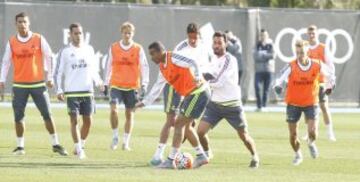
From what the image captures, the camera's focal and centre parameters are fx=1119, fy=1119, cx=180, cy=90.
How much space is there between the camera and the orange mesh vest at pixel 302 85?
1875cm

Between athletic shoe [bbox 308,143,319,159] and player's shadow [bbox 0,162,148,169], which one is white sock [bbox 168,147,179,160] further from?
athletic shoe [bbox 308,143,319,159]

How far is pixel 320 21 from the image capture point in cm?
3697

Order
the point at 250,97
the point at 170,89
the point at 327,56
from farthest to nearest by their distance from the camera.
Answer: the point at 250,97
the point at 327,56
the point at 170,89

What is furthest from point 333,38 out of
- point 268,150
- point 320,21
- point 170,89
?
point 170,89

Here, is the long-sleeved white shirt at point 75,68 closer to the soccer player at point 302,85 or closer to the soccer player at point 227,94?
the soccer player at point 227,94

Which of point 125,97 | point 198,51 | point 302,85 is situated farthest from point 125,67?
point 302,85

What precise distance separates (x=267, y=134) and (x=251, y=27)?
12337 mm

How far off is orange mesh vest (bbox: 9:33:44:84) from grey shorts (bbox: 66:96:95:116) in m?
0.74

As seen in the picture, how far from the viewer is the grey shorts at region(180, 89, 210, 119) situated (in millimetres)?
16594

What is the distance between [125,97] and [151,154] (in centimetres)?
186

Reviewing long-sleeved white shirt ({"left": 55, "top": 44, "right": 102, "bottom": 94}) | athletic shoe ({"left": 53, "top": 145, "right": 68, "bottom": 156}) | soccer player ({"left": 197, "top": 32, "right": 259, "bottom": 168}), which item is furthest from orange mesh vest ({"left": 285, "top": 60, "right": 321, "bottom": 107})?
athletic shoe ({"left": 53, "top": 145, "right": 68, "bottom": 156})

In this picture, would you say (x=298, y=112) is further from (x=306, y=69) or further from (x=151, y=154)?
(x=151, y=154)

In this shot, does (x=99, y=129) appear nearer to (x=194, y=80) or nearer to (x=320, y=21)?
(x=194, y=80)

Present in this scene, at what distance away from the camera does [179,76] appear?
656 inches
